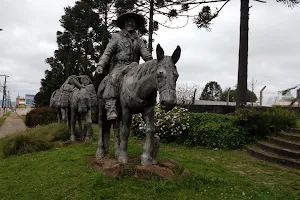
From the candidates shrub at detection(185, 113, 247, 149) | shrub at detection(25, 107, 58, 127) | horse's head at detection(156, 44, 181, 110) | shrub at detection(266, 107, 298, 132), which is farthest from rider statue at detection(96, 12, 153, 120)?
shrub at detection(25, 107, 58, 127)

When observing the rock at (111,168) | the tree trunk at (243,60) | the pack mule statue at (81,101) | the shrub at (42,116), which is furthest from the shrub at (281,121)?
the shrub at (42,116)

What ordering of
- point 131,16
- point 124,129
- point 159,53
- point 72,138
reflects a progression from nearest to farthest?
point 159,53, point 124,129, point 131,16, point 72,138

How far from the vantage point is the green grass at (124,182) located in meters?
4.83

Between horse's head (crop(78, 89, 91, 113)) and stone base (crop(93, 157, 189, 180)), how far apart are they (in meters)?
4.42

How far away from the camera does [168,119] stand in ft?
40.5

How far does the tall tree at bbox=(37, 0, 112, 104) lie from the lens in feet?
89.4

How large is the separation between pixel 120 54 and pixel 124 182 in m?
2.49

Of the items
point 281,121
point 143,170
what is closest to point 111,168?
point 143,170

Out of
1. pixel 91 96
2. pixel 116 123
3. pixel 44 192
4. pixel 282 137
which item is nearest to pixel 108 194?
pixel 44 192

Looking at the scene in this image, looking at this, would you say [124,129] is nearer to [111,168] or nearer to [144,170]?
[111,168]

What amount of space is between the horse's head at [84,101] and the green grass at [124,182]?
204 cm

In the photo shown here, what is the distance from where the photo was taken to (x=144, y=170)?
5.24 meters

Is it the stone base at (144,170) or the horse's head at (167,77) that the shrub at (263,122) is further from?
the horse's head at (167,77)

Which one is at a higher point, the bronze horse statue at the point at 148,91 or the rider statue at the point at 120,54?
the rider statue at the point at 120,54
